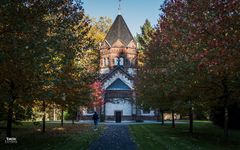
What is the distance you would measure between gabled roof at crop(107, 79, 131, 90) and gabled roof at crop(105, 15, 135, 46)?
784 cm

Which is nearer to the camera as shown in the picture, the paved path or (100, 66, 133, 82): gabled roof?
the paved path

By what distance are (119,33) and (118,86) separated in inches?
432

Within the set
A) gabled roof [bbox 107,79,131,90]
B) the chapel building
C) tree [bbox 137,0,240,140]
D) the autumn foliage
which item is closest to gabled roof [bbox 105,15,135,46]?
the chapel building

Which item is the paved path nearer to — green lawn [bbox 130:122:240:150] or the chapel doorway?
green lawn [bbox 130:122:240:150]

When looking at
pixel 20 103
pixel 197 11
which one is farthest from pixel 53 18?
pixel 197 11

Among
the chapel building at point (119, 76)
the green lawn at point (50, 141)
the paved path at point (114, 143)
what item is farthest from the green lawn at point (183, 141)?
the chapel building at point (119, 76)

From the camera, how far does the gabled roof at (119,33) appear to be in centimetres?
6644

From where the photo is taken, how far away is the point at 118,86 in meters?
62.2

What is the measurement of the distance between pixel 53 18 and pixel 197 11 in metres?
6.84

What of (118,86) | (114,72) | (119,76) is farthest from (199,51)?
(119,76)

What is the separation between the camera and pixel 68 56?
58.0ft

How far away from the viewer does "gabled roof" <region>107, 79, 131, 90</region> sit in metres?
61.8

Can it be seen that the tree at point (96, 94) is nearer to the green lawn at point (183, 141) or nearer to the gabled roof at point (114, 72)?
the gabled roof at point (114, 72)

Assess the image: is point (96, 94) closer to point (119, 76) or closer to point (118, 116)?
point (118, 116)
